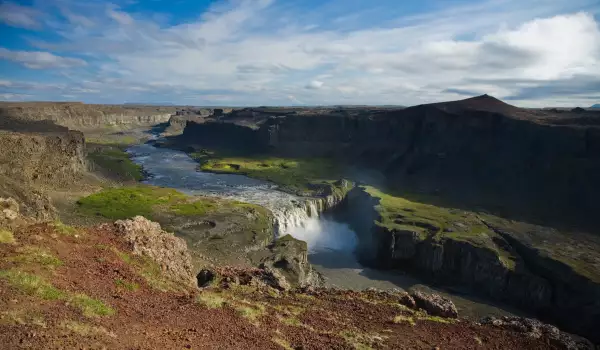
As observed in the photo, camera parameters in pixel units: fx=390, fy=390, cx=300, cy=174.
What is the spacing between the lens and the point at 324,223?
78375 mm

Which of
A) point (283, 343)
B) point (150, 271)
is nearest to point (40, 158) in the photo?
point (150, 271)

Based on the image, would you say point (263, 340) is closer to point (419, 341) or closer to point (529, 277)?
point (419, 341)

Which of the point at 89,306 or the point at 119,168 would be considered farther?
the point at 119,168

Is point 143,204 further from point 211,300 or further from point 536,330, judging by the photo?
point 536,330

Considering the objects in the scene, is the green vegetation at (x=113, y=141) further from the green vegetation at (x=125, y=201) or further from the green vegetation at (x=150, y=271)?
the green vegetation at (x=150, y=271)

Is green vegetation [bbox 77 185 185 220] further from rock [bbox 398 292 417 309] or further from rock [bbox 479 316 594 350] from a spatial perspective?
rock [bbox 479 316 594 350]

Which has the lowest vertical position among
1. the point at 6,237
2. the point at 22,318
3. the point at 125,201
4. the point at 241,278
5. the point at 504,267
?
the point at 504,267

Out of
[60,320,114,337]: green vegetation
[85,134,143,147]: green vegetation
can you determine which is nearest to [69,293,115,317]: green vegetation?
[60,320,114,337]: green vegetation

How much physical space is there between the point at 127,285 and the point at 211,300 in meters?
4.84

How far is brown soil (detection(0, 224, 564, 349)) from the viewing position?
15.6 m

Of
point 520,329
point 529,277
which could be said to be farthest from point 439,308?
point 529,277

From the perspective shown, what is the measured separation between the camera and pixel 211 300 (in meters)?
23.5

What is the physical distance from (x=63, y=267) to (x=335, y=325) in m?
15.5

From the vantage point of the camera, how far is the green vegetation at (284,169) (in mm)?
97250
